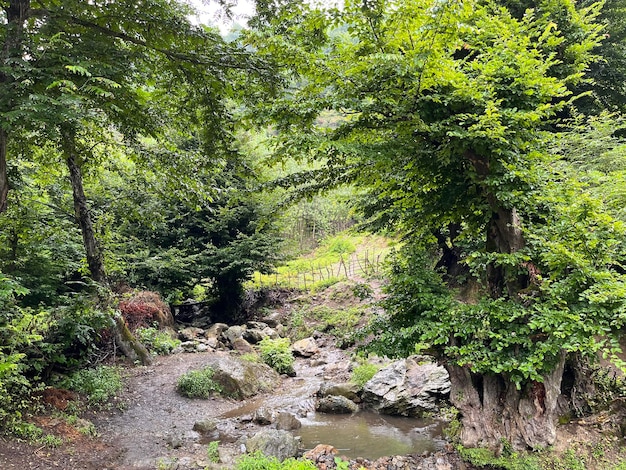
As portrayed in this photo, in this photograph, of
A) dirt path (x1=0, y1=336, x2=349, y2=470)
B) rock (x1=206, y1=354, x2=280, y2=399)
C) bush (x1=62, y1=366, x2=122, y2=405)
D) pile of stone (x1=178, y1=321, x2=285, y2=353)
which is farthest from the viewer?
pile of stone (x1=178, y1=321, x2=285, y2=353)

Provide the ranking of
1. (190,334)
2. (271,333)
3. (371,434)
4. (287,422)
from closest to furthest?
(371,434) < (287,422) < (190,334) < (271,333)

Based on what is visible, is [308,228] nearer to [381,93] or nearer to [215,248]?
[215,248]

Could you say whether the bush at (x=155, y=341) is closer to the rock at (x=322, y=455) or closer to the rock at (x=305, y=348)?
the rock at (x=305, y=348)

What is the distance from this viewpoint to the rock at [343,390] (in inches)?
390

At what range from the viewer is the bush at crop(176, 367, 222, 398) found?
9.63 metres

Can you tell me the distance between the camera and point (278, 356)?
1268cm

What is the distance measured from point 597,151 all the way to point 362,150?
7576mm

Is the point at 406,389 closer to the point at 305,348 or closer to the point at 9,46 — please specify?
the point at 305,348

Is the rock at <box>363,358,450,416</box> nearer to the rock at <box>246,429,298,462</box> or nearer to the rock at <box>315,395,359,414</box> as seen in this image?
the rock at <box>315,395,359,414</box>

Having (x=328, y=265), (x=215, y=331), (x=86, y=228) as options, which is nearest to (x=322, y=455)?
(x=86, y=228)

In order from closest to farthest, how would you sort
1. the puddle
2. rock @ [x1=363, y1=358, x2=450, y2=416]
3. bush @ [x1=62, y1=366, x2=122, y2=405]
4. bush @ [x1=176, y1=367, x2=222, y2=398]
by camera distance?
the puddle → bush @ [x1=62, y1=366, x2=122, y2=405] → rock @ [x1=363, y1=358, x2=450, y2=416] → bush @ [x1=176, y1=367, x2=222, y2=398]

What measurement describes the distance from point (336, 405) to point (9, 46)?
875 cm

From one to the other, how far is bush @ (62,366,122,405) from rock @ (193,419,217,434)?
1.99 meters

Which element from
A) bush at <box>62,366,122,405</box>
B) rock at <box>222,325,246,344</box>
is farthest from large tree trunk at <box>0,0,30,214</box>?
rock at <box>222,325,246,344</box>
